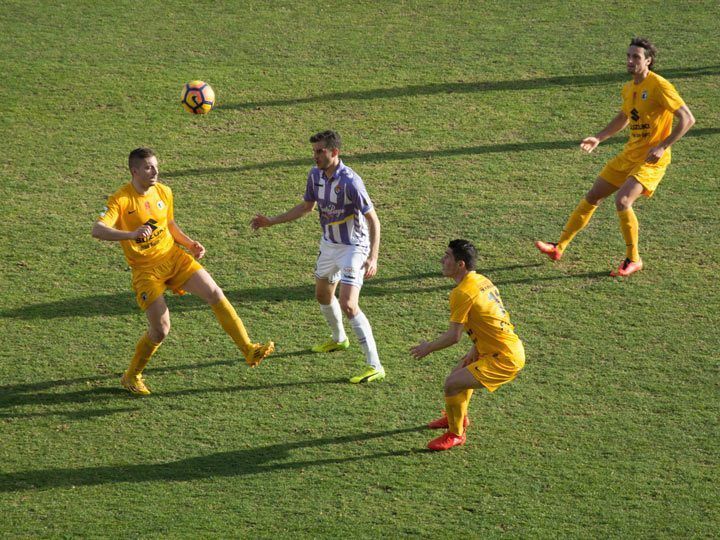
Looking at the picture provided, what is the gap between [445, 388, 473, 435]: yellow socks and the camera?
7.82 meters

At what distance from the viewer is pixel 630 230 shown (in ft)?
33.8

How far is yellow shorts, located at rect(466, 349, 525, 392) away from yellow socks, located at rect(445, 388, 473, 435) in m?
0.17

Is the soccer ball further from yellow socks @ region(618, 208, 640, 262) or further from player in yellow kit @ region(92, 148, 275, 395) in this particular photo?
yellow socks @ region(618, 208, 640, 262)

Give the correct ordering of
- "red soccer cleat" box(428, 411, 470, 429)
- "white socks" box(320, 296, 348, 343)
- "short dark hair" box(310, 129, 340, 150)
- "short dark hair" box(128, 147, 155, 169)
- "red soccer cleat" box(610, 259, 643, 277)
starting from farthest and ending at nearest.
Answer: "red soccer cleat" box(610, 259, 643, 277), "white socks" box(320, 296, 348, 343), "short dark hair" box(310, 129, 340, 150), "short dark hair" box(128, 147, 155, 169), "red soccer cleat" box(428, 411, 470, 429)

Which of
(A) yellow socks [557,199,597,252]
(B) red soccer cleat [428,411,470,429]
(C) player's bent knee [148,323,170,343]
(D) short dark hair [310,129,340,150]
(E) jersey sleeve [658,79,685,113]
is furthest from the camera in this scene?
(A) yellow socks [557,199,597,252]

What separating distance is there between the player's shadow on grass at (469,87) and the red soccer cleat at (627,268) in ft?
15.6

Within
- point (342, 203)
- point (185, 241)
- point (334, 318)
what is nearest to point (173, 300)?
point (185, 241)

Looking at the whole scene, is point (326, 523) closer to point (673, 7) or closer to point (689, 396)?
point (689, 396)

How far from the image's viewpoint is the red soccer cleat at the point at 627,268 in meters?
10.5

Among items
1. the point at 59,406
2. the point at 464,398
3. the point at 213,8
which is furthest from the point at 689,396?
the point at 213,8

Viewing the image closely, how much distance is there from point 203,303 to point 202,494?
2.99m

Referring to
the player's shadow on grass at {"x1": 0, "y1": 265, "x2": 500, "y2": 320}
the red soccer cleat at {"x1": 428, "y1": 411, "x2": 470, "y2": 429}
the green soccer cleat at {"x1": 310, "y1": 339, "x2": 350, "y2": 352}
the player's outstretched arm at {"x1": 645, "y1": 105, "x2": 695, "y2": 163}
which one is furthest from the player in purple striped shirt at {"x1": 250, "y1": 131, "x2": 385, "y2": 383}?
the player's outstretched arm at {"x1": 645, "y1": 105, "x2": 695, "y2": 163}

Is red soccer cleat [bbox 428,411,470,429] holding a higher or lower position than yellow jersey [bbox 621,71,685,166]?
lower

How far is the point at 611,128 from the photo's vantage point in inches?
416
